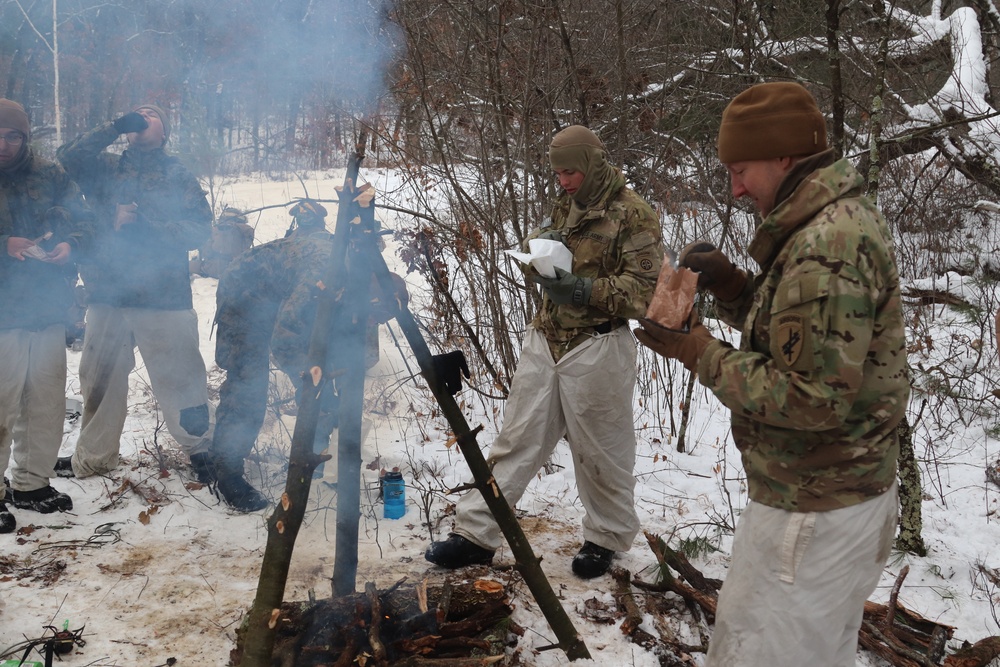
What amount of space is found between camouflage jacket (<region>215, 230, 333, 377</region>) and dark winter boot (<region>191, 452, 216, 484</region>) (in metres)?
0.71

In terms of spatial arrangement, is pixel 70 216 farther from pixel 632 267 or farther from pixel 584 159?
pixel 632 267

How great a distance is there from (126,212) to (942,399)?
235 inches

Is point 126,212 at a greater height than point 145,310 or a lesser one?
greater

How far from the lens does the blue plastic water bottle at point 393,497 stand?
443 cm

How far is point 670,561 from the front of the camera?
3668 millimetres

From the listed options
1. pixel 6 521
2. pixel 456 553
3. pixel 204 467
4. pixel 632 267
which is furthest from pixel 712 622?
pixel 6 521

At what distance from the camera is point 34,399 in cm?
426

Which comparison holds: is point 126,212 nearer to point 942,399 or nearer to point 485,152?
point 485,152

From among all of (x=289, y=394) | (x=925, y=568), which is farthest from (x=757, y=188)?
(x=289, y=394)

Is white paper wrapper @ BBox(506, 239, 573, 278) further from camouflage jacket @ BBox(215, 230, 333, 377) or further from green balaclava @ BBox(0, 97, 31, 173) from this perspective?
green balaclava @ BBox(0, 97, 31, 173)

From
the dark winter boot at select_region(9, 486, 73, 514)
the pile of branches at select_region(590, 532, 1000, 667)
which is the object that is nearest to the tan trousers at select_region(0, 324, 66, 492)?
the dark winter boot at select_region(9, 486, 73, 514)

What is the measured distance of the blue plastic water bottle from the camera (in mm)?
4434

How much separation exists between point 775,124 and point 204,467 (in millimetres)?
4149

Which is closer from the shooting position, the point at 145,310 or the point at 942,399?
the point at 145,310
